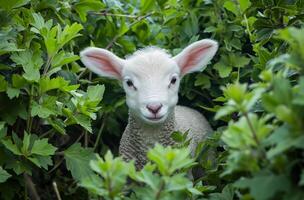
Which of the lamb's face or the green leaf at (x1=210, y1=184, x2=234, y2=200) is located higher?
the lamb's face

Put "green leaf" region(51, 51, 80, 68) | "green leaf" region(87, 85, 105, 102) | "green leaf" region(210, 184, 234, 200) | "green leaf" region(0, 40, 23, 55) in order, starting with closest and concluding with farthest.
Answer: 1. "green leaf" region(210, 184, 234, 200)
2. "green leaf" region(0, 40, 23, 55)
3. "green leaf" region(51, 51, 80, 68)
4. "green leaf" region(87, 85, 105, 102)

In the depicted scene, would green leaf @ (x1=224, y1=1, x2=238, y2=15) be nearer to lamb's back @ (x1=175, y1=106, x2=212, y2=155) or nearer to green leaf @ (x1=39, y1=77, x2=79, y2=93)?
lamb's back @ (x1=175, y1=106, x2=212, y2=155)

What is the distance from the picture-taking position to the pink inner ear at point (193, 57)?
3.12m

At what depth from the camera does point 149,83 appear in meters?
2.85

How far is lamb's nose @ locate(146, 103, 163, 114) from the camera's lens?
109 inches

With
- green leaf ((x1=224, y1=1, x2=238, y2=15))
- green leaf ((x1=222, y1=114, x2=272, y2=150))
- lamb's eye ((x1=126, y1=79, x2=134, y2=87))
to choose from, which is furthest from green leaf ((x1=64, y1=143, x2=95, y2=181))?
green leaf ((x1=224, y1=1, x2=238, y2=15))

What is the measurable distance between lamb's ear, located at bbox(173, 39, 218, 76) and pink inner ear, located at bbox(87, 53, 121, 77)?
319 millimetres

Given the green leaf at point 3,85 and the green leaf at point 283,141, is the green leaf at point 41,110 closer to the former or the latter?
the green leaf at point 3,85

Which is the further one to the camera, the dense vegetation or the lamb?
the lamb

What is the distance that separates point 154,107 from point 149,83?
150 millimetres

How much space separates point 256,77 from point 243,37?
0.98 meters

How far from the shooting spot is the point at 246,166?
171 cm

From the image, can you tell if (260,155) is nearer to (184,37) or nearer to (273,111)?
(273,111)

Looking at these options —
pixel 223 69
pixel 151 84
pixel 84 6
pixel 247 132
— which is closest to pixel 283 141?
pixel 247 132
